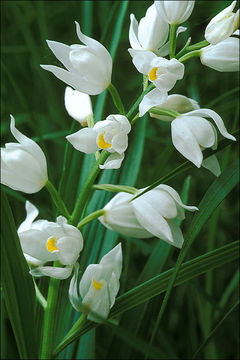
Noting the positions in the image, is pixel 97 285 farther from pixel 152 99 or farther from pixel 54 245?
pixel 152 99

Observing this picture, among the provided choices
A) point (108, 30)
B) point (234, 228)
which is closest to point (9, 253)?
point (108, 30)

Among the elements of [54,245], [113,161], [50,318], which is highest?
[113,161]

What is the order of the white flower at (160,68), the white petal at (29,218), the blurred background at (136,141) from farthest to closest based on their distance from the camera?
the blurred background at (136,141) < the white petal at (29,218) < the white flower at (160,68)

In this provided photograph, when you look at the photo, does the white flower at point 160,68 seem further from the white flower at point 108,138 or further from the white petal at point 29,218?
the white petal at point 29,218

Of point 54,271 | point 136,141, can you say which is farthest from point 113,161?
point 136,141

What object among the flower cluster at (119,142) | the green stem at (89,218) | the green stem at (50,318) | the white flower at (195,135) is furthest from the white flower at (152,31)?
the green stem at (50,318)

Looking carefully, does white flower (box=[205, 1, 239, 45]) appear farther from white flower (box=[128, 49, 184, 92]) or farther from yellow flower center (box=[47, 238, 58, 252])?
yellow flower center (box=[47, 238, 58, 252])

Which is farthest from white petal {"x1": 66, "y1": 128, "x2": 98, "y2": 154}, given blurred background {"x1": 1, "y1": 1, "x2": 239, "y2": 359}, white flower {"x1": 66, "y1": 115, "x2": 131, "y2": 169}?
blurred background {"x1": 1, "y1": 1, "x2": 239, "y2": 359}
